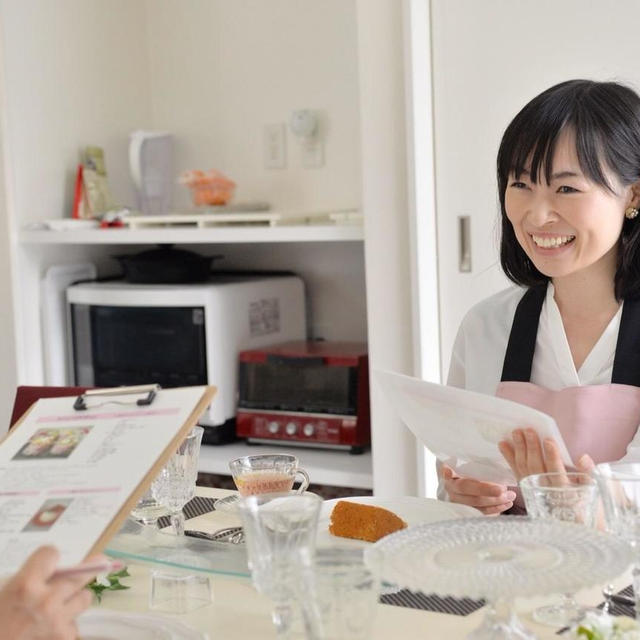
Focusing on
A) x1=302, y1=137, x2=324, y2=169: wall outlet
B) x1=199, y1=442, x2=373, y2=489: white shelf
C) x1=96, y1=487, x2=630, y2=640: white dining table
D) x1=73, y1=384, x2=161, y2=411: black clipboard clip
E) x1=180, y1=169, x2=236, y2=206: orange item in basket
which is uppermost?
x1=302, y1=137, x2=324, y2=169: wall outlet

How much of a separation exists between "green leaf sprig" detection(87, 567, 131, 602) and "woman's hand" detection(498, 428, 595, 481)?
1.60 feet

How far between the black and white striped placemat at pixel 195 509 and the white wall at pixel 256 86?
1598 millimetres

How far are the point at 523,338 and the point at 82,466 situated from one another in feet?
3.02

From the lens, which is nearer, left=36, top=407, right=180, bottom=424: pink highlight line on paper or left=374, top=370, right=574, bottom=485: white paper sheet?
left=36, top=407, right=180, bottom=424: pink highlight line on paper

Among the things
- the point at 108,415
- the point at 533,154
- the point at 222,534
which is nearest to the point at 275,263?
the point at 533,154

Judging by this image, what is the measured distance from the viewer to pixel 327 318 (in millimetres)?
3238

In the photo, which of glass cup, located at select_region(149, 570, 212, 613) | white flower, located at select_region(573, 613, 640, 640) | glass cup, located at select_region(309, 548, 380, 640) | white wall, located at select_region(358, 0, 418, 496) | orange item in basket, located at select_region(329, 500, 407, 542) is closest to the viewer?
glass cup, located at select_region(309, 548, 380, 640)

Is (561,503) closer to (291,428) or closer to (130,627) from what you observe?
(130,627)

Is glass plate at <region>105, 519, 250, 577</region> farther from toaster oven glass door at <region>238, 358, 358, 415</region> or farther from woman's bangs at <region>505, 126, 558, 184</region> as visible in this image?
toaster oven glass door at <region>238, 358, 358, 415</region>

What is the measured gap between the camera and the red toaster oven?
2.77m

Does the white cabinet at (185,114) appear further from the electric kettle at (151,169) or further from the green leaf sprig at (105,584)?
the green leaf sprig at (105,584)

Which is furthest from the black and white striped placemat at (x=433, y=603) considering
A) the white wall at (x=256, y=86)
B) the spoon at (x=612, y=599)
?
the white wall at (x=256, y=86)

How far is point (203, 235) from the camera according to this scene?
9.35 ft

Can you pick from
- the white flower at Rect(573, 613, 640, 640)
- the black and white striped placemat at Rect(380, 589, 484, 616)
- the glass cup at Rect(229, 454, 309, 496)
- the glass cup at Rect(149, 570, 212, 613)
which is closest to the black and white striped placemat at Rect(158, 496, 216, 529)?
the glass cup at Rect(229, 454, 309, 496)
